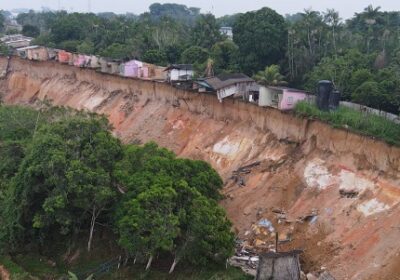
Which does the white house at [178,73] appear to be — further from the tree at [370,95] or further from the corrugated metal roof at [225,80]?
the tree at [370,95]

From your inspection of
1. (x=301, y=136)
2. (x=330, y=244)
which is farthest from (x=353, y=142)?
(x=330, y=244)

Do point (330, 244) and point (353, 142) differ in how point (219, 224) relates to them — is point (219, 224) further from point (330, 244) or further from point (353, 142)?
point (353, 142)

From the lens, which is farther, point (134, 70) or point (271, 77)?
point (134, 70)

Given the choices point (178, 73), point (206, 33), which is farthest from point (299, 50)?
point (206, 33)

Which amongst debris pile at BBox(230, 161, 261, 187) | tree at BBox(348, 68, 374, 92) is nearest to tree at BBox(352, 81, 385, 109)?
tree at BBox(348, 68, 374, 92)

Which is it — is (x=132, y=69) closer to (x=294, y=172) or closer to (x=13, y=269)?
(x=294, y=172)

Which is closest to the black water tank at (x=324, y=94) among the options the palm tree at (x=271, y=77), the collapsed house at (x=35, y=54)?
the palm tree at (x=271, y=77)

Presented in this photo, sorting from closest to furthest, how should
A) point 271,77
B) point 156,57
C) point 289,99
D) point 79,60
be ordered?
point 289,99, point 271,77, point 156,57, point 79,60
